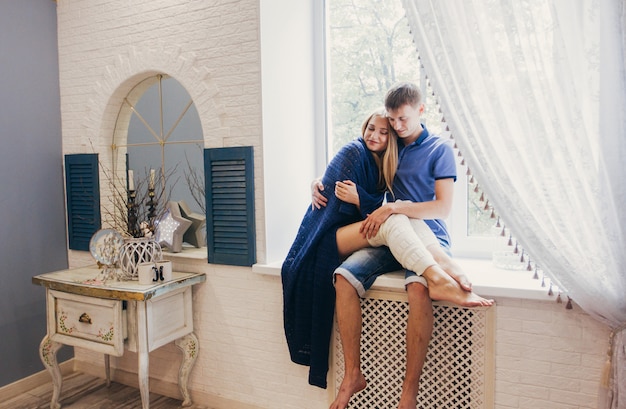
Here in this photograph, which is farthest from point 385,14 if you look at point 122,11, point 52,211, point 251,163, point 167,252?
point 52,211

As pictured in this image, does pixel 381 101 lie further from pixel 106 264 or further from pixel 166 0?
pixel 106 264

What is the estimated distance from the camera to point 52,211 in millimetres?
3062

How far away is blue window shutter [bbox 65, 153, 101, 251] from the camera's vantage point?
299 cm

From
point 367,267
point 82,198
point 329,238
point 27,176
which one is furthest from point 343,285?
point 27,176

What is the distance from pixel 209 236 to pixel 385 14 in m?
1.56

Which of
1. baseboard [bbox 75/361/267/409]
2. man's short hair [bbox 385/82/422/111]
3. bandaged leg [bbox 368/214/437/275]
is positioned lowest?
baseboard [bbox 75/361/267/409]

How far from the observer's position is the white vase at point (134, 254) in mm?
2494

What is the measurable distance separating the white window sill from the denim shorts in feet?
0.14

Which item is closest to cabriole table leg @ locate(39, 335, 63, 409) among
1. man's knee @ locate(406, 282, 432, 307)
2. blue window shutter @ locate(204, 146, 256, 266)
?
blue window shutter @ locate(204, 146, 256, 266)

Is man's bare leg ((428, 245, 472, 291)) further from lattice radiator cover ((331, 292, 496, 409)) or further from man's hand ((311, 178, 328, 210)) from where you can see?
man's hand ((311, 178, 328, 210))

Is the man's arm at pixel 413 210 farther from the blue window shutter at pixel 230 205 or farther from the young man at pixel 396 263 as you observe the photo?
the blue window shutter at pixel 230 205

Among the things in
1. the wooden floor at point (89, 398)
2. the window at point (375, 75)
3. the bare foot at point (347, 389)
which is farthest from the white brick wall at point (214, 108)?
the window at point (375, 75)

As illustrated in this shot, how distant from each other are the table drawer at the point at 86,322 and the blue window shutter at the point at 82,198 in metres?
0.55

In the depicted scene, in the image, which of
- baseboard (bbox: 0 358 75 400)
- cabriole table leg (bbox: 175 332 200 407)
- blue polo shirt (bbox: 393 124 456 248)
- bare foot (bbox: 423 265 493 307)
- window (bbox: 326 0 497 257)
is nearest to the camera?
bare foot (bbox: 423 265 493 307)
